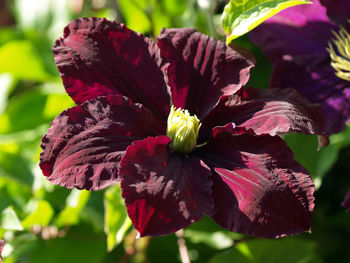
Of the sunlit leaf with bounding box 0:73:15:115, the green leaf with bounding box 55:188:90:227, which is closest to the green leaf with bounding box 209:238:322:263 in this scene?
the green leaf with bounding box 55:188:90:227

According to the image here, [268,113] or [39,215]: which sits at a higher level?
[268,113]

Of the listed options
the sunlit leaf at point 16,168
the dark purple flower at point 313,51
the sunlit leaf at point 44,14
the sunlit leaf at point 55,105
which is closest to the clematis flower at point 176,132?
the dark purple flower at point 313,51

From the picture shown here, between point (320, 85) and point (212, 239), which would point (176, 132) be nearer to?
point (320, 85)

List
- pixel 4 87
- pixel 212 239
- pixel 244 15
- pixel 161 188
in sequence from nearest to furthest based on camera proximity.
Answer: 1. pixel 161 188
2. pixel 244 15
3. pixel 212 239
4. pixel 4 87

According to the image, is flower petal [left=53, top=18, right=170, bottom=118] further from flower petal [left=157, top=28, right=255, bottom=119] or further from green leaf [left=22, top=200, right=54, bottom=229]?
green leaf [left=22, top=200, right=54, bottom=229]

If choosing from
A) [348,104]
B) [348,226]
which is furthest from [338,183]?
[348,104]

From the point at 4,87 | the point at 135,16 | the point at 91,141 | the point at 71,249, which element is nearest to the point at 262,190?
the point at 91,141

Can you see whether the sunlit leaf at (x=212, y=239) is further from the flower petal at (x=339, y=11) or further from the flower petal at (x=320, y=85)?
the flower petal at (x=339, y=11)
